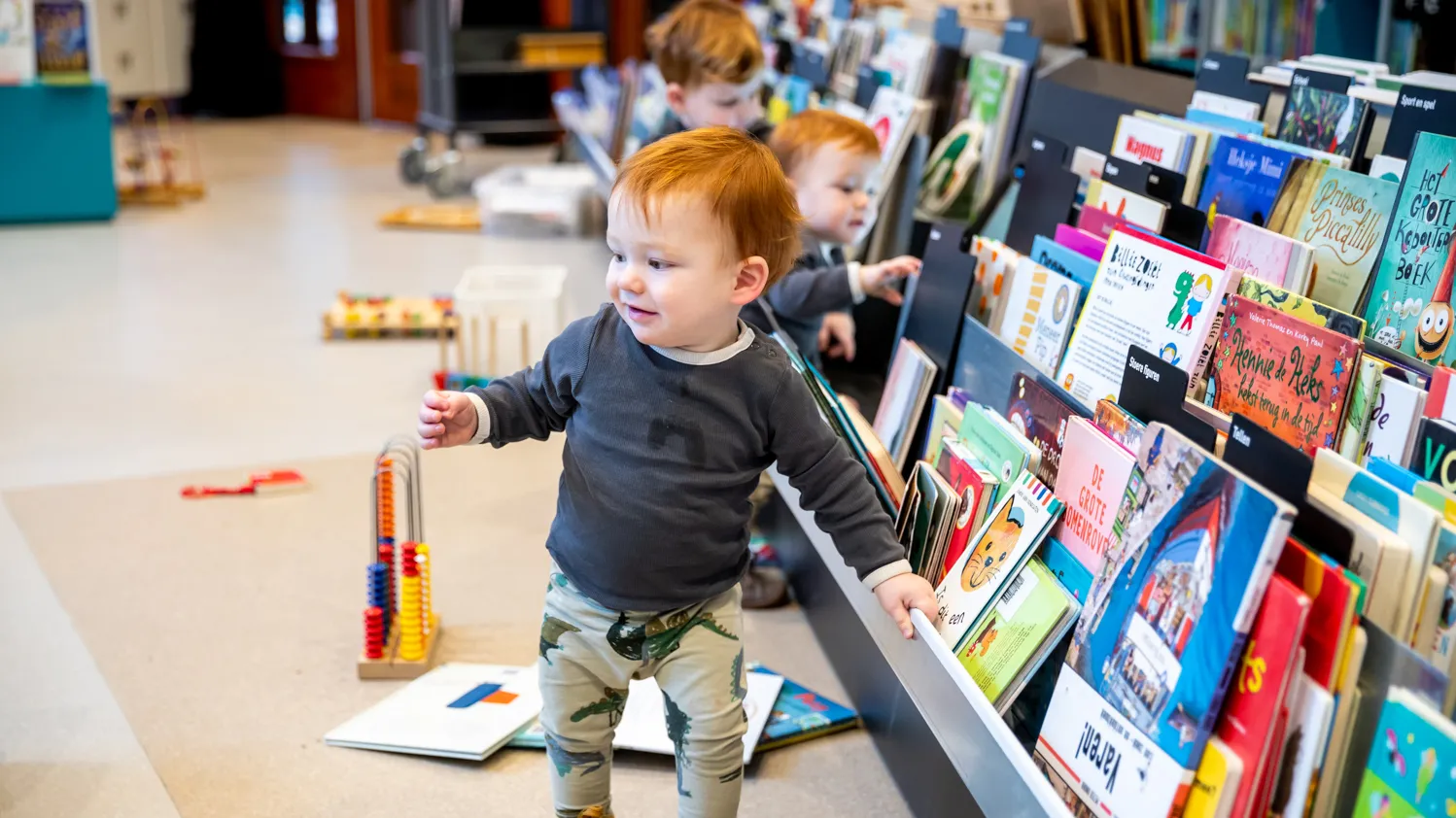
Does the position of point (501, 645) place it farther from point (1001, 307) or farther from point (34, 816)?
point (1001, 307)

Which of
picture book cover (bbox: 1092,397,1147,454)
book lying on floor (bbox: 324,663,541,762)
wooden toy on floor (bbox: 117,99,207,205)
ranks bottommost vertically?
book lying on floor (bbox: 324,663,541,762)

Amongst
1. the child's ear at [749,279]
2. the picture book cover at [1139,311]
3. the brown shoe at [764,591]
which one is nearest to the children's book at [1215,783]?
the picture book cover at [1139,311]

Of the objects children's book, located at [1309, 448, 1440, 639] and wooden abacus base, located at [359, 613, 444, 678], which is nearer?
children's book, located at [1309, 448, 1440, 639]

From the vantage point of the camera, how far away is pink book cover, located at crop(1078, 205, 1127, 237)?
207 cm

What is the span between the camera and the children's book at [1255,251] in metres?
1.76

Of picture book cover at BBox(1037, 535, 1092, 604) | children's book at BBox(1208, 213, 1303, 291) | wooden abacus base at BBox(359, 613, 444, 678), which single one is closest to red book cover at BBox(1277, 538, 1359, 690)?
picture book cover at BBox(1037, 535, 1092, 604)

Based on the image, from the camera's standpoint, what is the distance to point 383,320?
14.1ft

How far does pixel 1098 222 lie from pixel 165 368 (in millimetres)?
2897

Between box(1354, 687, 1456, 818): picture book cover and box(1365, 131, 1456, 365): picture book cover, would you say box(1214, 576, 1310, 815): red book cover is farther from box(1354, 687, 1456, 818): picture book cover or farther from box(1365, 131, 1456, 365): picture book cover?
box(1365, 131, 1456, 365): picture book cover

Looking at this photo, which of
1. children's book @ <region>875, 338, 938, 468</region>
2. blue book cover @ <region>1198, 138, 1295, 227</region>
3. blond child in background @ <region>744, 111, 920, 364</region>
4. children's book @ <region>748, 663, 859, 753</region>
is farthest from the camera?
blond child in background @ <region>744, 111, 920, 364</region>

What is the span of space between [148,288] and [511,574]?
269 centimetres

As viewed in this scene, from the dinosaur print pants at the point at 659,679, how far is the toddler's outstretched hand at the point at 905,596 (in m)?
0.20

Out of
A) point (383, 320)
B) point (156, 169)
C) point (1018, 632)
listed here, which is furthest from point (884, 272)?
point (156, 169)

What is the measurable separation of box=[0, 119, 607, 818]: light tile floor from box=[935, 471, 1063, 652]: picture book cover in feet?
3.86
